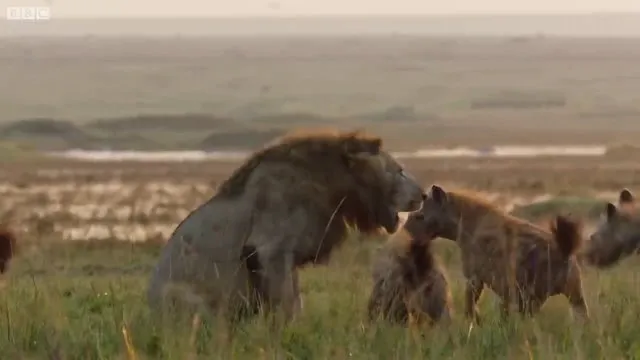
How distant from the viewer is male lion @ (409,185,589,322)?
8.40 meters

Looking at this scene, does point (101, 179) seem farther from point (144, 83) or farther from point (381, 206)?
point (144, 83)

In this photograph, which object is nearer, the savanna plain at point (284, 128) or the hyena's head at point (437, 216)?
the savanna plain at point (284, 128)

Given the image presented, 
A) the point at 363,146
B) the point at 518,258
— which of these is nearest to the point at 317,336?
the point at 363,146

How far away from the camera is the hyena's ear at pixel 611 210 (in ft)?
41.4

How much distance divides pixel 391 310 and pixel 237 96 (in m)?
56.8

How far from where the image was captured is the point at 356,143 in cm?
833

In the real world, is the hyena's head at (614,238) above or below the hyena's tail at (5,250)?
below

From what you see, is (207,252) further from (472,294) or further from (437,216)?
(437,216)

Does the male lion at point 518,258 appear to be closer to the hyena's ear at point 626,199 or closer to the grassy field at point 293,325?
the grassy field at point 293,325

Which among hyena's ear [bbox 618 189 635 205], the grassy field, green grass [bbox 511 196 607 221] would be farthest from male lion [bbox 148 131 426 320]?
green grass [bbox 511 196 607 221]

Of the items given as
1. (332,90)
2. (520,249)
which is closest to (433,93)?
(332,90)

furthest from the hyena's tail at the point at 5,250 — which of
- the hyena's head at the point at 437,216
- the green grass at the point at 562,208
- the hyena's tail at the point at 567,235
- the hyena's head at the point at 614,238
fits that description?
the green grass at the point at 562,208

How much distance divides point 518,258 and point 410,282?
25.1 inches

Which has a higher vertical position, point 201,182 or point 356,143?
point 356,143
